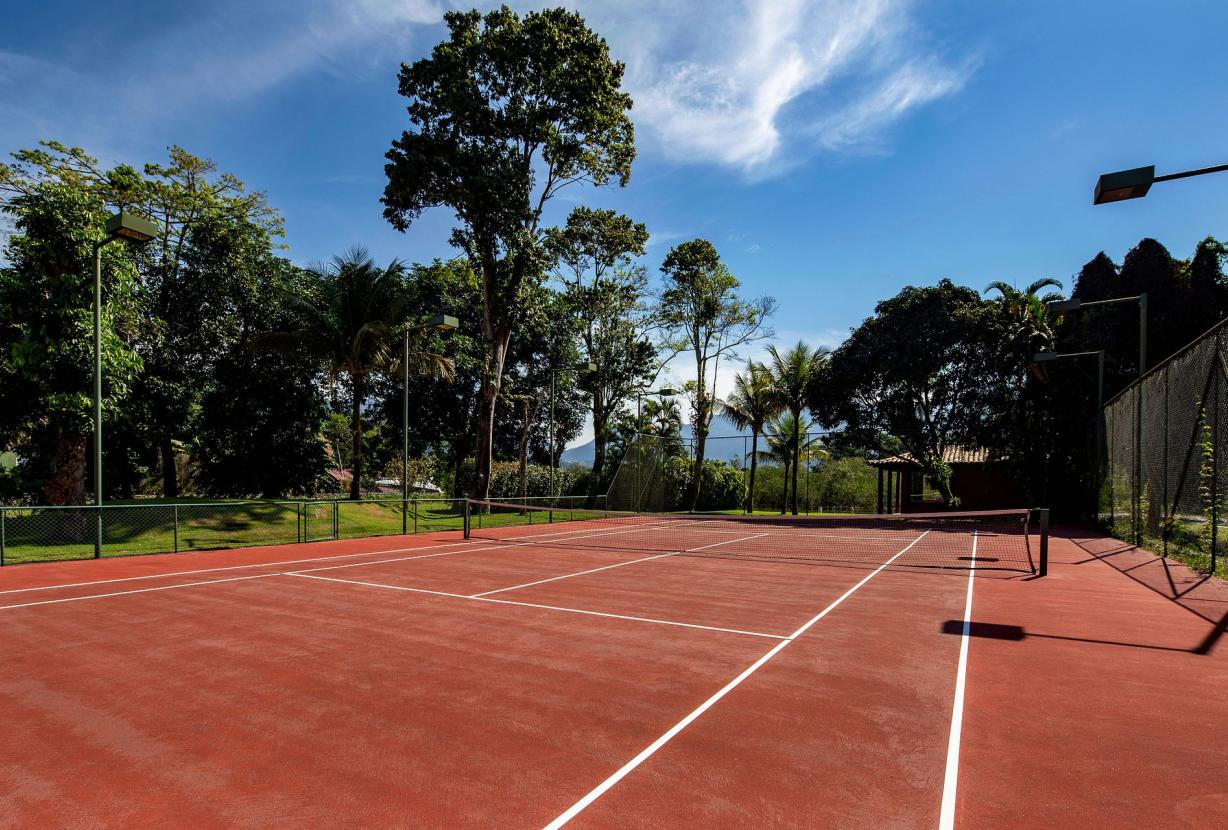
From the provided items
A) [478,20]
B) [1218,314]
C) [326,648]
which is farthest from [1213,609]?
[478,20]

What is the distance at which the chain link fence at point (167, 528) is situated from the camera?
595 inches

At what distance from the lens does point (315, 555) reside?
51.5 feet

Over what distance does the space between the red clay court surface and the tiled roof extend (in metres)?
21.7

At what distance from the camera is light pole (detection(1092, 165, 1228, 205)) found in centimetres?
897

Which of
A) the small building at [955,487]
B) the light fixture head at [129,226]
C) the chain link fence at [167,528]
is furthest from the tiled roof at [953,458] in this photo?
the light fixture head at [129,226]

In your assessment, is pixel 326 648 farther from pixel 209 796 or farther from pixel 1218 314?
pixel 1218 314

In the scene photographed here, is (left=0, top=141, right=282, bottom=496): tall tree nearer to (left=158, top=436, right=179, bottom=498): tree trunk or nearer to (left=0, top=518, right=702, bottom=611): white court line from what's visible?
(left=158, top=436, right=179, bottom=498): tree trunk

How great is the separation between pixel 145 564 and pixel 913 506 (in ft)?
108

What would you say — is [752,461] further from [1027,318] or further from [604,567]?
[604,567]

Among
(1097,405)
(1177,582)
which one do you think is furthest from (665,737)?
(1097,405)

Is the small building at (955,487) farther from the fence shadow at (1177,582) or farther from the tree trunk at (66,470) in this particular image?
the tree trunk at (66,470)

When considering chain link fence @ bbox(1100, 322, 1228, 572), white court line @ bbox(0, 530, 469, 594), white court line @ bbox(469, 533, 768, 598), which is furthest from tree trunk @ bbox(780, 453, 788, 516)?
white court line @ bbox(0, 530, 469, 594)

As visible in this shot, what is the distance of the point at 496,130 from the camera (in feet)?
88.6

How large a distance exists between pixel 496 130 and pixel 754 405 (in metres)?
19.1
